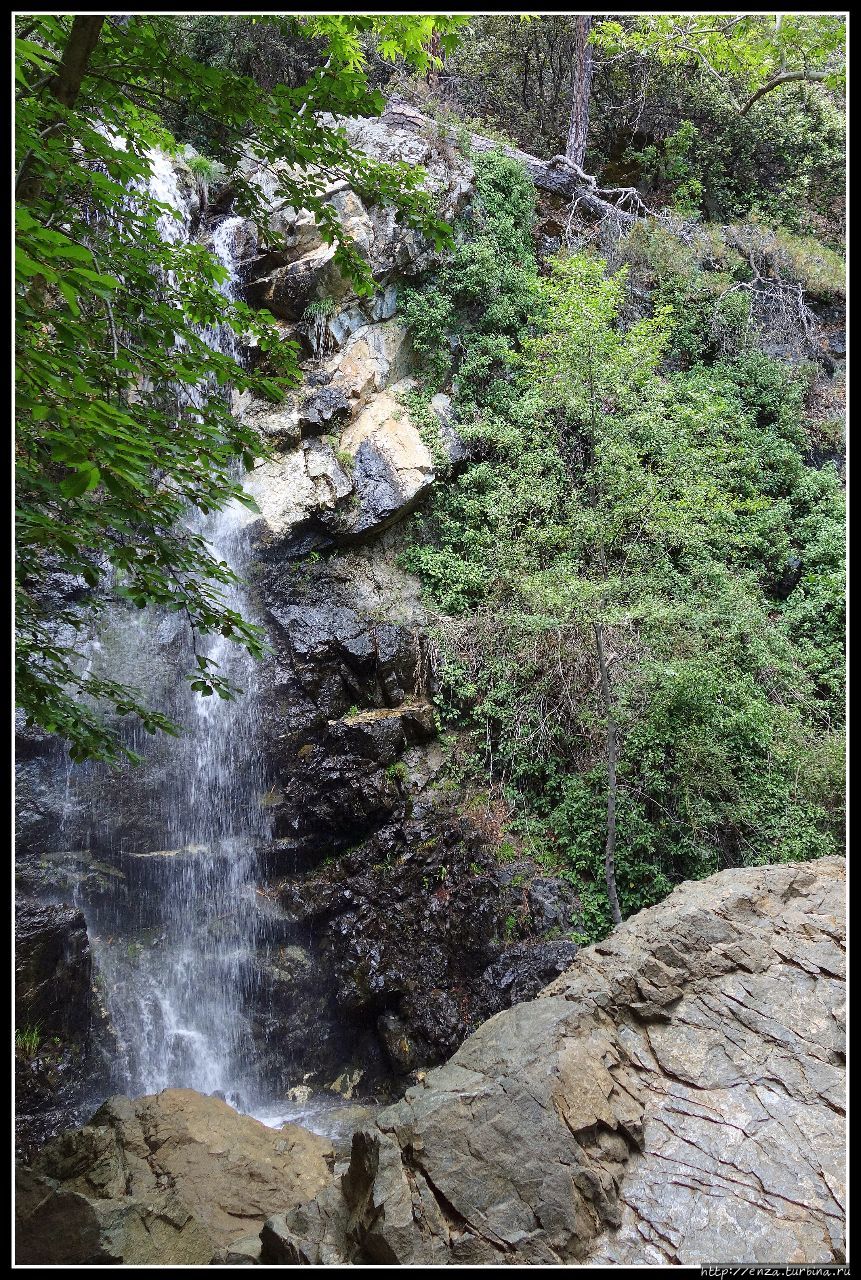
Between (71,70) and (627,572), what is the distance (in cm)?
728

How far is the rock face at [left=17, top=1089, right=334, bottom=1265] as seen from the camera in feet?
11.6

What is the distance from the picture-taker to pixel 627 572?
8977 millimetres

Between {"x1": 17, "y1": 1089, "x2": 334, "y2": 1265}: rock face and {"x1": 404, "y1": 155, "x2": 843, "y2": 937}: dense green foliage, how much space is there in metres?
3.98

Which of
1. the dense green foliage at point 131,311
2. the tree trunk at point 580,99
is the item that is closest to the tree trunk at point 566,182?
the tree trunk at point 580,99

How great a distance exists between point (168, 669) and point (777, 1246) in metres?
8.37

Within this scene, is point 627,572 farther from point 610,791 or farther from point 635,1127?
point 635,1127

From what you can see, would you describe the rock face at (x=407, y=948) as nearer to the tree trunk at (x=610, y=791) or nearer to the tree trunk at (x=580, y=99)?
the tree trunk at (x=610, y=791)

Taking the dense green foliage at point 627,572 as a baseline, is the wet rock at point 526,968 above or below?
below

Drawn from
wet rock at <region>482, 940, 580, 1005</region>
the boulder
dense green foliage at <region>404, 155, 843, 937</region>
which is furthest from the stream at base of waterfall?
dense green foliage at <region>404, 155, 843, 937</region>

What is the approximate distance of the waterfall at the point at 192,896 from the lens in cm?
746

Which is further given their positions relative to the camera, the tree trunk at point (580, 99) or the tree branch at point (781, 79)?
the tree trunk at point (580, 99)

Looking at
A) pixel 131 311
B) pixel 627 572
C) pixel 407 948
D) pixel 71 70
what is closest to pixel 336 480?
pixel 627 572

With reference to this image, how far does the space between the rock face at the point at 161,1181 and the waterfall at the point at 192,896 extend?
285 centimetres

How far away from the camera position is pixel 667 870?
7.77 m
